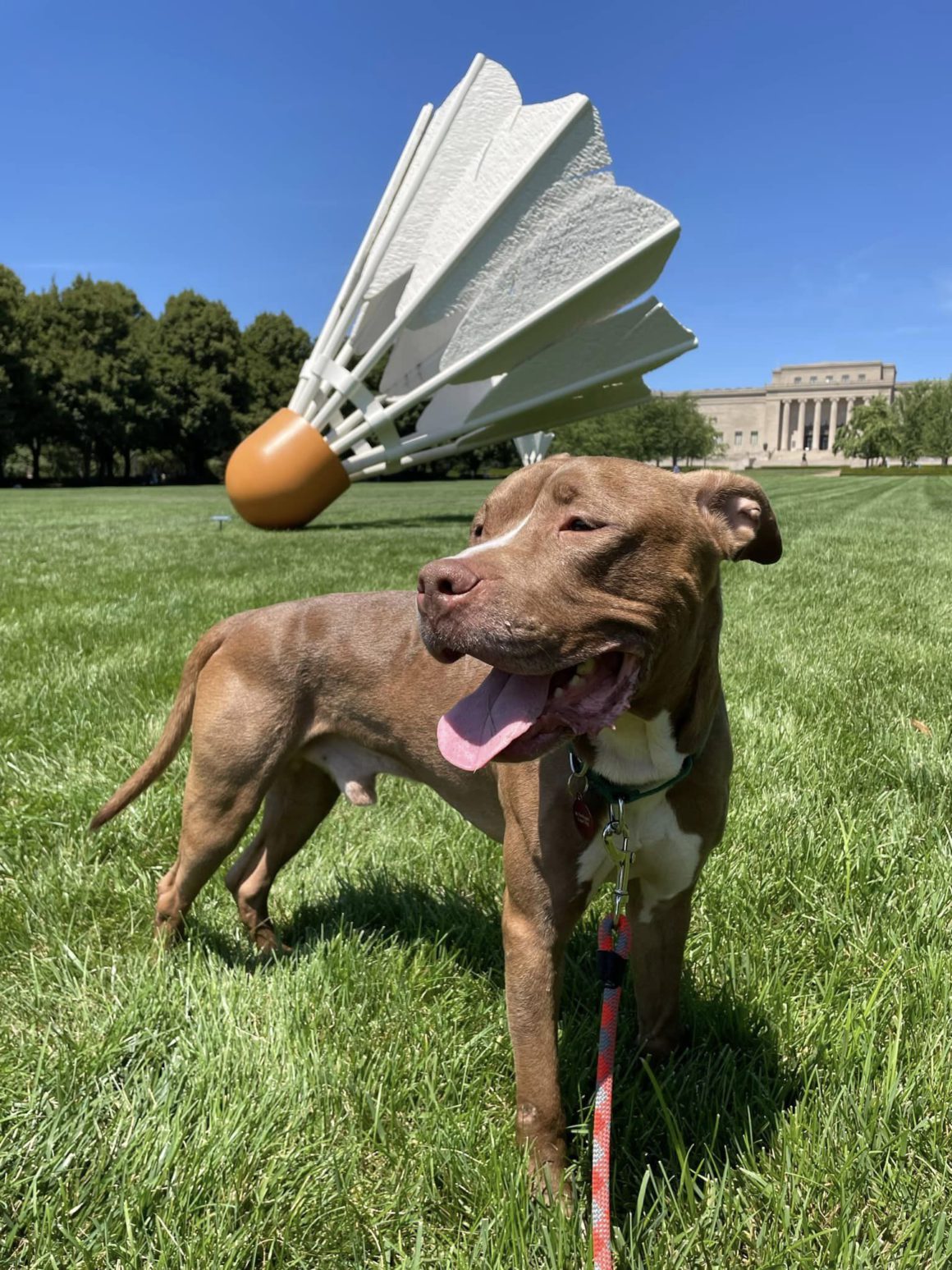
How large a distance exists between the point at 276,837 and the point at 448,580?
5.99 ft

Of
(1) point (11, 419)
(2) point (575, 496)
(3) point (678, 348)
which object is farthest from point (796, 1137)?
(1) point (11, 419)

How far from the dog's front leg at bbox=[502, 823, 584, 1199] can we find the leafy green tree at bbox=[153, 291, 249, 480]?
5630cm

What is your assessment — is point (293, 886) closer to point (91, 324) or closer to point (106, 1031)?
point (106, 1031)

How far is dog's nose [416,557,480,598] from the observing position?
1667 millimetres

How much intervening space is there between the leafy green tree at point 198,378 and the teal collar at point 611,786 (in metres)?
56.3

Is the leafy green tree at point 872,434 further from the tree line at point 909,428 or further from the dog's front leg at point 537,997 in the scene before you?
the dog's front leg at point 537,997

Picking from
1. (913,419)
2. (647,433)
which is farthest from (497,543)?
(913,419)

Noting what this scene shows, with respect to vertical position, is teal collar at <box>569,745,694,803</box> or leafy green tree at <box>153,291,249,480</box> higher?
leafy green tree at <box>153,291,249,480</box>

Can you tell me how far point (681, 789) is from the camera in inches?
81.2

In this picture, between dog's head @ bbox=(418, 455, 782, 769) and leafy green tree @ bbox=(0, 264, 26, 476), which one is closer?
dog's head @ bbox=(418, 455, 782, 769)

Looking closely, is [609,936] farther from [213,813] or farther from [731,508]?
[213,813]

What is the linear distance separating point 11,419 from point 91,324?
30.5 ft

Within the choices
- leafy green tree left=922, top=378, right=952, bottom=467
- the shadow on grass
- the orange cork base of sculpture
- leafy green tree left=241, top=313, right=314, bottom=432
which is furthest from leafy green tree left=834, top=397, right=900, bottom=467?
the orange cork base of sculpture

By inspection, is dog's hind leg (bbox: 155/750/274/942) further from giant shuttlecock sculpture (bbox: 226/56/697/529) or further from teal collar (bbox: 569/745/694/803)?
giant shuttlecock sculpture (bbox: 226/56/697/529)
